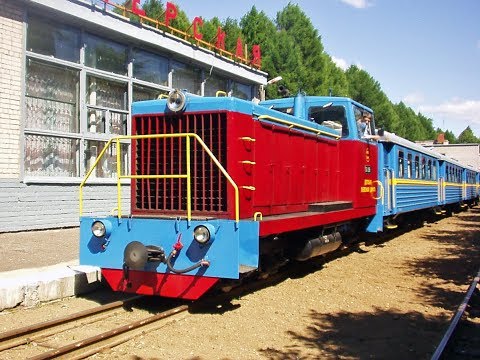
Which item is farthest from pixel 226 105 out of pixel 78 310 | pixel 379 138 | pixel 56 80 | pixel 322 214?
pixel 56 80

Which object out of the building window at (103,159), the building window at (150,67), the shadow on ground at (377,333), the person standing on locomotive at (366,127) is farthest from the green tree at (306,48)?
the shadow on ground at (377,333)

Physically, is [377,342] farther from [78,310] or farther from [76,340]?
[78,310]

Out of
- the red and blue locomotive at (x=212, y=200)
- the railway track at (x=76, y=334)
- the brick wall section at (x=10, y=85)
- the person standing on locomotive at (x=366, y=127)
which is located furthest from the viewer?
the brick wall section at (x=10, y=85)

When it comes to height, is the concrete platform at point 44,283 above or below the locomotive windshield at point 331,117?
below

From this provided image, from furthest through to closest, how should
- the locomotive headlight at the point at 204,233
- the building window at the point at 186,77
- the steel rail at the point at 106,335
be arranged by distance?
the building window at the point at 186,77
the locomotive headlight at the point at 204,233
the steel rail at the point at 106,335

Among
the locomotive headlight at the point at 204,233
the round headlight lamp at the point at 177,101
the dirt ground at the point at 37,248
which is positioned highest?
the round headlight lamp at the point at 177,101

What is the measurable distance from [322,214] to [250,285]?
1507mm

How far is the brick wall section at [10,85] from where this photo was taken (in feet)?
33.6

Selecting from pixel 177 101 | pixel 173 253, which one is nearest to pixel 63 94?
pixel 177 101

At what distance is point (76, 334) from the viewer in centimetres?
499

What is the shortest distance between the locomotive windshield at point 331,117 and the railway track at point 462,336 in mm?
3639

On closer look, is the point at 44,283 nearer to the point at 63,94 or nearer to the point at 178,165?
the point at 178,165

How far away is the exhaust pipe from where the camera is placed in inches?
291

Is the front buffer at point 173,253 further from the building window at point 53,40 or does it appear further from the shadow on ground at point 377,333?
the building window at point 53,40
